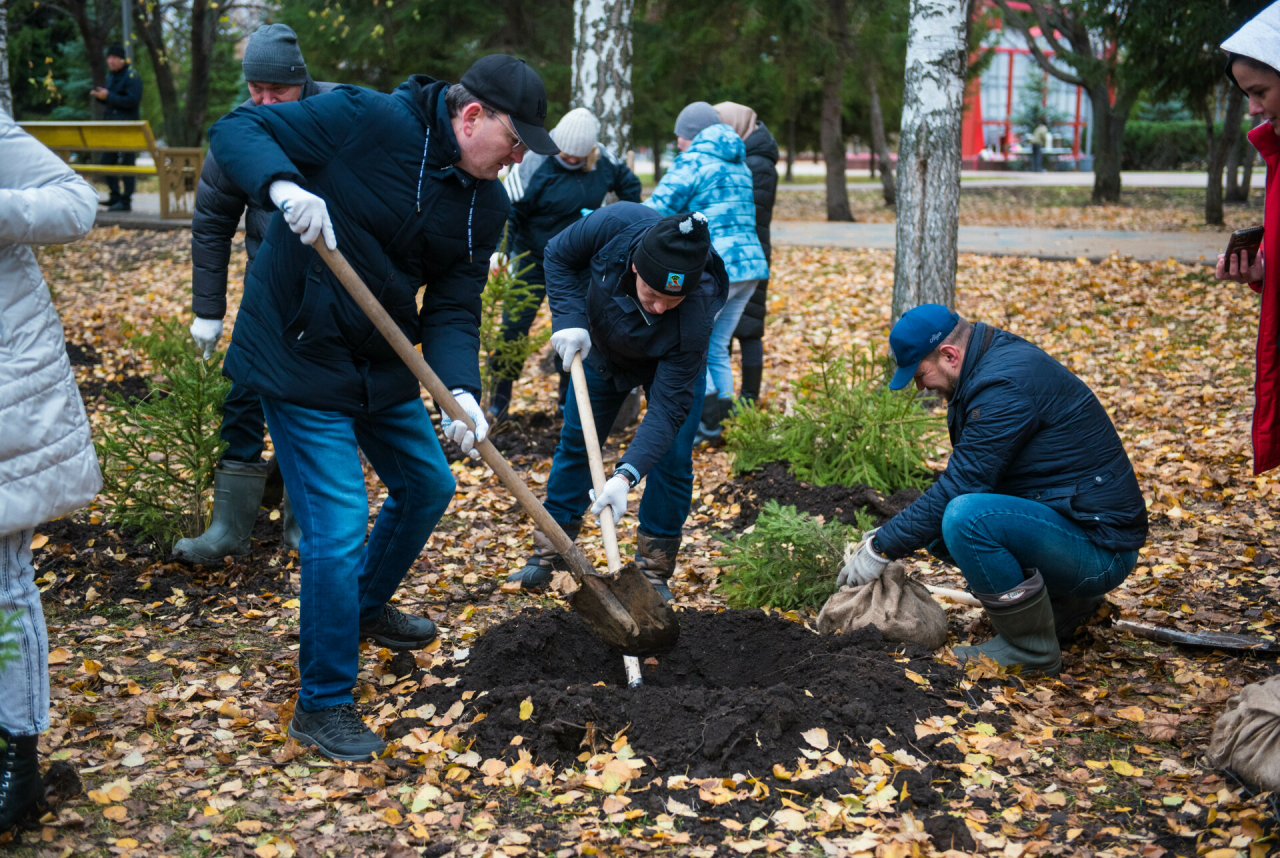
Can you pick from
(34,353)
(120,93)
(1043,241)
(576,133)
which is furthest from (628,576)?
(120,93)

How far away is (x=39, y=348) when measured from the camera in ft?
7.82

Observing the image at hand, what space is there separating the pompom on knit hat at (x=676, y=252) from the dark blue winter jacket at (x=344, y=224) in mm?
626

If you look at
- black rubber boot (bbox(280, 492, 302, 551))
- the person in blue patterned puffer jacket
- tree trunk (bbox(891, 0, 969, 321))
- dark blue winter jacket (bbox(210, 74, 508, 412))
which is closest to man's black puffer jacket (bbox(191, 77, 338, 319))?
black rubber boot (bbox(280, 492, 302, 551))

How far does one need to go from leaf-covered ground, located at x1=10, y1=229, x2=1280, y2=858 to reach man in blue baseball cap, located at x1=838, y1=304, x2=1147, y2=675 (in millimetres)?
336

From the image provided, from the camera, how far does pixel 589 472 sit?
418 cm

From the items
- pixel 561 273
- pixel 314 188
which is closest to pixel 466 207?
pixel 314 188

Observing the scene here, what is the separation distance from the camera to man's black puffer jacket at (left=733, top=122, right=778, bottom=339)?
21.4 feet

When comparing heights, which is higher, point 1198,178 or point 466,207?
point 1198,178

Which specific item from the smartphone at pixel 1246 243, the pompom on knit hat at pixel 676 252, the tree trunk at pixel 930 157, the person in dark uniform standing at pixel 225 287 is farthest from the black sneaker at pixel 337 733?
the tree trunk at pixel 930 157

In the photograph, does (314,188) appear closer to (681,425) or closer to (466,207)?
(466,207)

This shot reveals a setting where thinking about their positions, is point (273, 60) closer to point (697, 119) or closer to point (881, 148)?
point (697, 119)

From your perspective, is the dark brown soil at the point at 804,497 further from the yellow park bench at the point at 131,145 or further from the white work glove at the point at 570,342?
the yellow park bench at the point at 131,145

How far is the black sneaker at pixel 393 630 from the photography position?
12.3 ft

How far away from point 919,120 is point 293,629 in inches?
204
